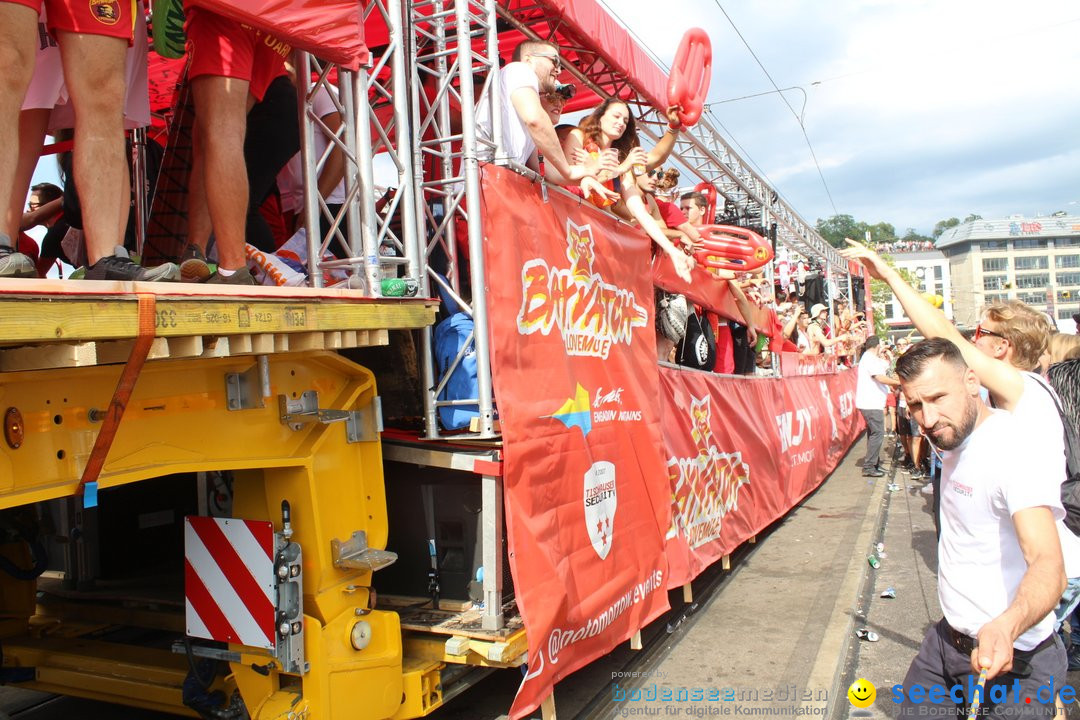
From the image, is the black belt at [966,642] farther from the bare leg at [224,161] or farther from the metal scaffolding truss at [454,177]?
the bare leg at [224,161]

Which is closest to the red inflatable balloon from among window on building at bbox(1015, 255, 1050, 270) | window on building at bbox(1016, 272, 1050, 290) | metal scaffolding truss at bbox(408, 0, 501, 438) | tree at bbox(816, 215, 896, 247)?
metal scaffolding truss at bbox(408, 0, 501, 438)

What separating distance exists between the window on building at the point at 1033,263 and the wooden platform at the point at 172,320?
5873 inches

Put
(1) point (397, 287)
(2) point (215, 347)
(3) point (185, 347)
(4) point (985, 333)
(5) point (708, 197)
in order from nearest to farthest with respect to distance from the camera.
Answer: (3) point (185, 347) → (2) point (215, 347) → (1) point (397, 287) → (4) point (985, 333) → (5) point (708, 197)

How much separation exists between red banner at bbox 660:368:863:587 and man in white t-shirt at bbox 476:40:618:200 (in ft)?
6.72

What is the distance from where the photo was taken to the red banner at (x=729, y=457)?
603cm

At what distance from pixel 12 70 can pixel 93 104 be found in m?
0.28

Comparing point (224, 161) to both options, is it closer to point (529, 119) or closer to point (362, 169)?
point (362, 169)

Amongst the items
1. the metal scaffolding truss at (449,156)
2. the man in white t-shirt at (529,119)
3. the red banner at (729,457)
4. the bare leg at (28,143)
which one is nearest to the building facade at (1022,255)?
the red banner at (729,457)

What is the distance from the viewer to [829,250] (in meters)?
19.6

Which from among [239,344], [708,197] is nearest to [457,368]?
[239,344]

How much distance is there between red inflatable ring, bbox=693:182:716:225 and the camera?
34.2ft

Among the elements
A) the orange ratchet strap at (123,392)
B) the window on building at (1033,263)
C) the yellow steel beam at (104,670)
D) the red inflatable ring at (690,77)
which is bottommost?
the yellow steel beam at (104,670)

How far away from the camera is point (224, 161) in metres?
3.48

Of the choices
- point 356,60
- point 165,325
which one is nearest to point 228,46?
point 356,60
